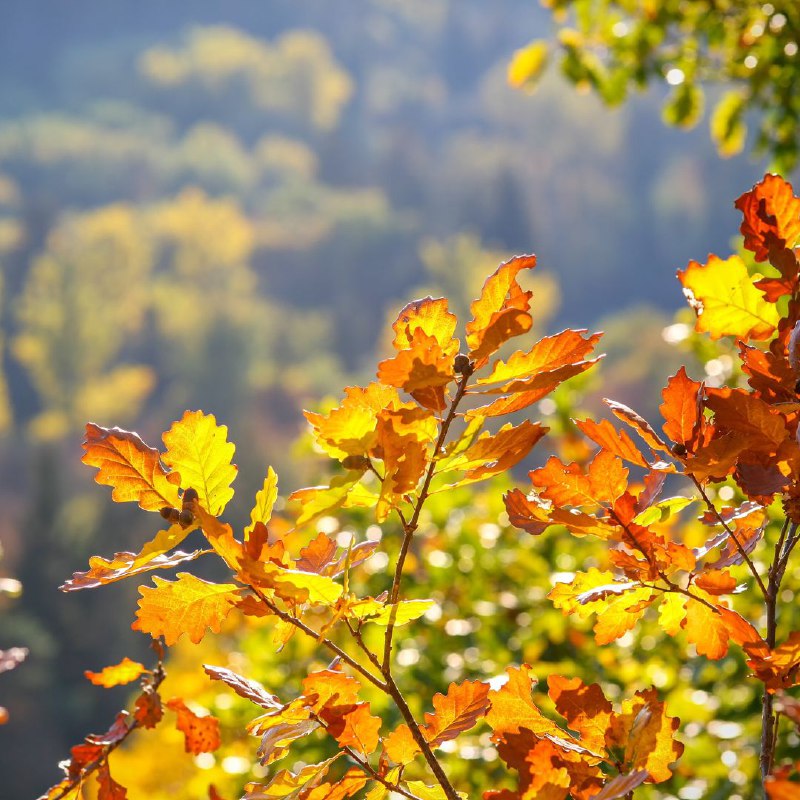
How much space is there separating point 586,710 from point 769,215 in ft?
1.20

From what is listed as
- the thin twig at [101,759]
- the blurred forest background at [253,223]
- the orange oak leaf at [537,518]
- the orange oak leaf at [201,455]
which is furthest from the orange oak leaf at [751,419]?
the blurred forest background at [253,223]

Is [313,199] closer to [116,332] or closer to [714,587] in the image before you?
[116,332]

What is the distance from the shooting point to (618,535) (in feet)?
2.25

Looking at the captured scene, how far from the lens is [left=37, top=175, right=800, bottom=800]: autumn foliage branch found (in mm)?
630

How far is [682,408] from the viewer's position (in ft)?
2.20

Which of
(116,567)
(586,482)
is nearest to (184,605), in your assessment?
(116,567)

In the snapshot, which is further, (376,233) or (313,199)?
(313,199)

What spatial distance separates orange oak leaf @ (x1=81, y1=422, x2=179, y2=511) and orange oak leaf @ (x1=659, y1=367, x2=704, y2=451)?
339mm

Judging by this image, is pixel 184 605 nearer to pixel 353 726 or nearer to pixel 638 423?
pixel 353 726

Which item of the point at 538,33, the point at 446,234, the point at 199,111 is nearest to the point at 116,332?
the point at 446,234

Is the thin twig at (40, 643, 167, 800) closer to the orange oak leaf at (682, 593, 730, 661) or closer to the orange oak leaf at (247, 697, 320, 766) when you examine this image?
the orange oak leaf at (247, 697, 320, 766)

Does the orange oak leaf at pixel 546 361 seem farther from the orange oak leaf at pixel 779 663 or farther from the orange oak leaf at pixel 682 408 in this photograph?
the orange oak leaf at pixel 779 663

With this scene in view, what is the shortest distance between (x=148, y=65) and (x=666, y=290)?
109 feet

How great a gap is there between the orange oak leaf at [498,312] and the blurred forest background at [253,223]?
1560cm
